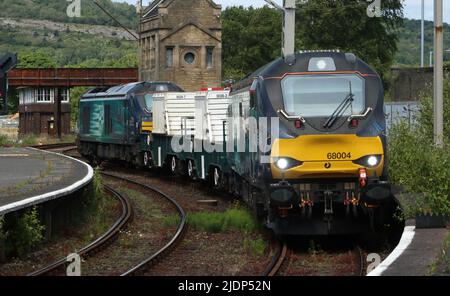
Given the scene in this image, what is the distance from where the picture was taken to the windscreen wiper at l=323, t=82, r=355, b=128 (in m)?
15.0

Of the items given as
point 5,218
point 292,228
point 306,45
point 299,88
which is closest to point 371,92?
point 299,88

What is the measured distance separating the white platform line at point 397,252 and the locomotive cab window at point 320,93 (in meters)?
2.22

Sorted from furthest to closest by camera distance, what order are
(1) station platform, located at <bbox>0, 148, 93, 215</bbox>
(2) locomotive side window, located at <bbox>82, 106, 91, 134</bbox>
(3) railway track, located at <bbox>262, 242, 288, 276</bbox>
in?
(2) locomotive side window, located at <bbox>82, 106, 91, 134</bbox> → (1) station platform, located at <bbox>0, 148, 93, 215</bbox> → (3) railway track, located at <bbox>262, 242, 288, 276</bbox>

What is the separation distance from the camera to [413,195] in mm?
16016

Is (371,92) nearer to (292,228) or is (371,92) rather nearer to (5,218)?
(292,228)

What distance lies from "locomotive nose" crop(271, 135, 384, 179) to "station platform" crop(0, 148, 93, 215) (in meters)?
4.15

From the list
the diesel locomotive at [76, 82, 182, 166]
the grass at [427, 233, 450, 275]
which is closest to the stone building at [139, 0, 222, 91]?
the diesel locomotive at [76, 82, 182, 166]

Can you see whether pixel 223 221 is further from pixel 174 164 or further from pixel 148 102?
pixel 148 102

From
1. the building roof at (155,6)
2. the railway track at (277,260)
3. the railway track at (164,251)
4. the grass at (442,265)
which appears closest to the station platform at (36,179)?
Result: the railway track at (164,251)

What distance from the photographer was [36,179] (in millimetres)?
21891

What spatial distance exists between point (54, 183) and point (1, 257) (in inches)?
237

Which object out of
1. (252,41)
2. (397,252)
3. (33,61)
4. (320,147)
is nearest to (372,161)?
(320,147)

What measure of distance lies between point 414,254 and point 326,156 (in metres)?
3.26

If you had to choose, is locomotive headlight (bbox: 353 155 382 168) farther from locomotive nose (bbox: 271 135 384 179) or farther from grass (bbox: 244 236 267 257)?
grass (bbox: 244 236 267 257)
